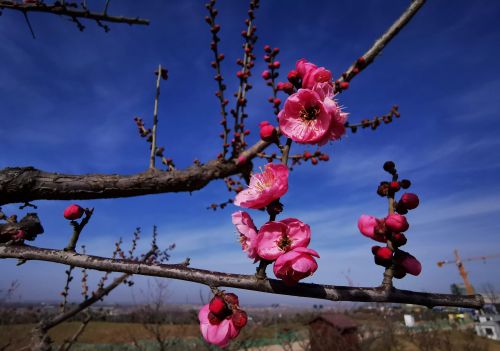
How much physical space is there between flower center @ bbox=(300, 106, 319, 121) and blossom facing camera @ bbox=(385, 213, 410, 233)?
1.51 ft

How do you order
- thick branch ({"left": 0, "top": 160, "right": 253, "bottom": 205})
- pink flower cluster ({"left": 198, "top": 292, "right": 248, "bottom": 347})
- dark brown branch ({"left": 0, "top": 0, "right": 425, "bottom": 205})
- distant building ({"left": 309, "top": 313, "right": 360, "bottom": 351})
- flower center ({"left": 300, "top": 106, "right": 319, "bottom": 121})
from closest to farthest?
pink flower cluster ({"left": 198, "top": 292, "right": 248, "bottom": 347}), flower center ({"left": 300, "top": 106, "right": 319, "bottom": 121}), dark brown branch ({"left": 0, "top": 0, "right": 425, "bottom": 205}), thick branch ({"left": 0, "top": 160, "right": 253, "bottom": 205}), distant building ({"left": 309, "top": 313, "right": 360, "bottom": 351})

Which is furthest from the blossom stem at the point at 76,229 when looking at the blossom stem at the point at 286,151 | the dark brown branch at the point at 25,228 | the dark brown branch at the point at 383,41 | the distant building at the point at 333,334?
the distant building at the point at 333,334

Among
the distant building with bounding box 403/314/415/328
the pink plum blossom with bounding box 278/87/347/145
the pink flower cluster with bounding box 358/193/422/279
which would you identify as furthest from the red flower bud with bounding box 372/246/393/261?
the distant building with bounding box 403/314/415/328

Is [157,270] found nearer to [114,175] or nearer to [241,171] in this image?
[114,175]

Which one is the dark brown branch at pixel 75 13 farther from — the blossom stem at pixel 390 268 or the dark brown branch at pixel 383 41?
the blossom stem at pixel 390 268

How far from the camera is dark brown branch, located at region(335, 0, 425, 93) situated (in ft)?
5.38

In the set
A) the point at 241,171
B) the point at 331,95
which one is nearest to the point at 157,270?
the point at 331,95

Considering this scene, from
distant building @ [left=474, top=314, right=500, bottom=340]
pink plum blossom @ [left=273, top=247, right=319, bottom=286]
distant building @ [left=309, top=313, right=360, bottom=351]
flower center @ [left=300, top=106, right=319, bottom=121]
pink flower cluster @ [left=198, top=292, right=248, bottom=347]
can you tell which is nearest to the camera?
pink plum blossom @ [left=273, top=247, right=319, bottom=286]

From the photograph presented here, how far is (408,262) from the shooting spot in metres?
1.12

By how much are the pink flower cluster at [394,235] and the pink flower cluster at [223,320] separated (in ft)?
1.79

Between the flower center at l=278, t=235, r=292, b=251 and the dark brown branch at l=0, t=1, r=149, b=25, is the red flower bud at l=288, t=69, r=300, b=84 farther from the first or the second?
the dark brown branch at l=0, t=1, r=149, b=25

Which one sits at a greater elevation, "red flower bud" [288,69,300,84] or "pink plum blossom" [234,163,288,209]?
"red flower bud" [288,69,300,84]

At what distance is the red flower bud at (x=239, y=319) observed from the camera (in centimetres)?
96

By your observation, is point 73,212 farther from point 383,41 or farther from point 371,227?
point 383,41
